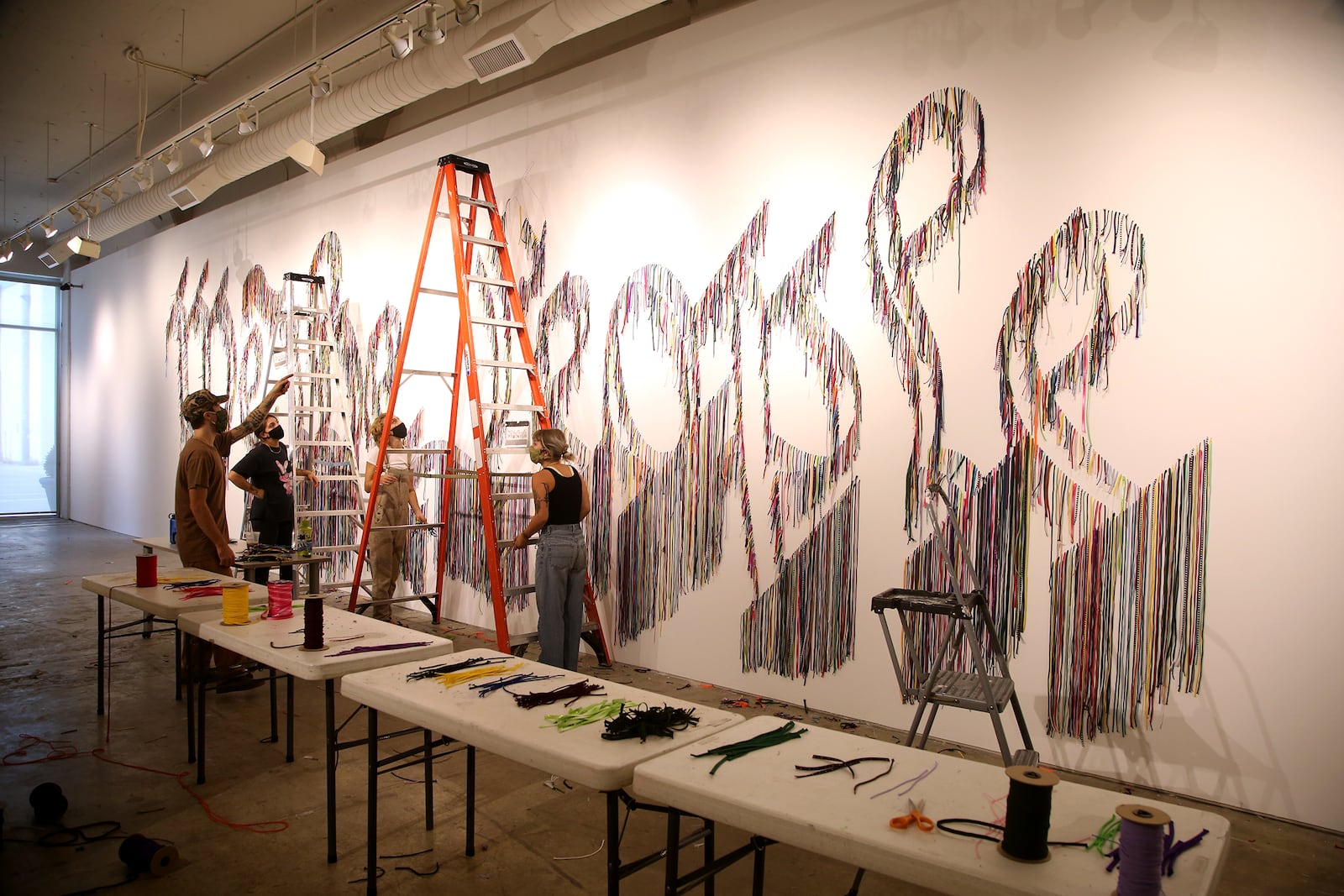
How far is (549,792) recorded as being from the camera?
3.34 metres

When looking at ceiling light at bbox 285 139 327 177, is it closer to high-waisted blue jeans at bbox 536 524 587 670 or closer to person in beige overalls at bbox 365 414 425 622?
person in beige overalls at bbox 365 414 425 622

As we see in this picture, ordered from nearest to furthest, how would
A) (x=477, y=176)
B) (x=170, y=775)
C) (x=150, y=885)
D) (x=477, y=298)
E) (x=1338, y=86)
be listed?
1. (x=150, y=885)
2. (x=1338, y=86)
3. (x=170, y=775)
4. (x=477, y=176)
5. (x=477, y=298)

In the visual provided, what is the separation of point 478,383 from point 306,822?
9.75 ft

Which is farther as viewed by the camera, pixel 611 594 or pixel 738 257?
pixel 611 594

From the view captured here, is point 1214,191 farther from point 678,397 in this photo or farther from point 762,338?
point 678,397

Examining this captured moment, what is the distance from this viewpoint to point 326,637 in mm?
2971

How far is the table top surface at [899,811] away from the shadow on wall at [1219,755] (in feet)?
6.04

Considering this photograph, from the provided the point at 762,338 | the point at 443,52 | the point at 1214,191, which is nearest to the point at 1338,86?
the point at 1214,191

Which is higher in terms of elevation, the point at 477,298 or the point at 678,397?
the point at 477,298

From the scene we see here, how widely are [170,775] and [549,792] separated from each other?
153 cm

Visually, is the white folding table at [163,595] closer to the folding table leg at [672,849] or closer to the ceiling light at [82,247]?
the folding table leg at [672,849]

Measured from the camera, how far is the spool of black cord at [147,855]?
2.60m

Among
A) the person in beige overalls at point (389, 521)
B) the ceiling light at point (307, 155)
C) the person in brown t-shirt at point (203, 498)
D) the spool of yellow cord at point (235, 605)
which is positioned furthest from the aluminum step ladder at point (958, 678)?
the ceiling light at point (307, 155)

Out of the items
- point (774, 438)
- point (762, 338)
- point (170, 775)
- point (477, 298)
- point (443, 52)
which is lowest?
point (170, 775)
